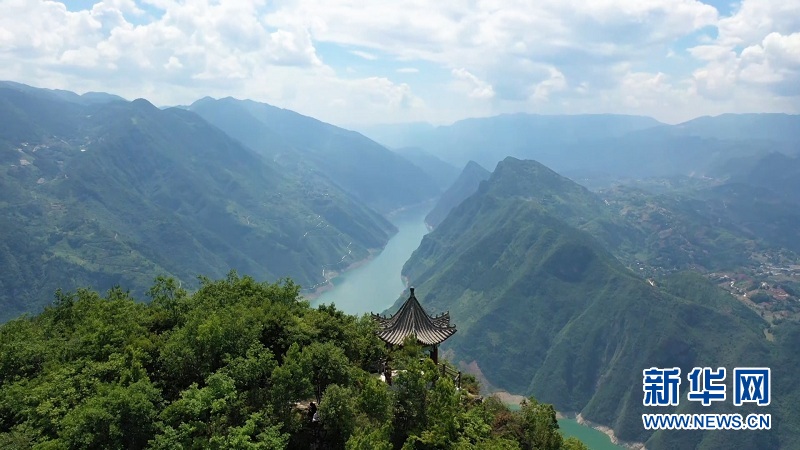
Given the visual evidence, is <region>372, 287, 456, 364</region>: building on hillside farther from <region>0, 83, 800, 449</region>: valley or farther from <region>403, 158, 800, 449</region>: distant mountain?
<region>403, 158, 800, 449</region>: distant mountain

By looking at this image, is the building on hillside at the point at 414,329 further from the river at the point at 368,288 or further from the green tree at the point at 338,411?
the river at the point at 368,288

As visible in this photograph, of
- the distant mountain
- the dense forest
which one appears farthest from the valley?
the dense forest

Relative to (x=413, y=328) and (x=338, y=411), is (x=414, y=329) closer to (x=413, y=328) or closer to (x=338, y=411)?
(x=413, y=328)

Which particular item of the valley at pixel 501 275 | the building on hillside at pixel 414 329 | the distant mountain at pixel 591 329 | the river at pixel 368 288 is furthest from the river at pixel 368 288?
the building on hillside at pixel 414 329

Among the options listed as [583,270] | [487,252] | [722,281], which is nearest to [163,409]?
[583,270]

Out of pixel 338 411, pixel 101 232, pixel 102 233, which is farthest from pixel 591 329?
pixel 101 232

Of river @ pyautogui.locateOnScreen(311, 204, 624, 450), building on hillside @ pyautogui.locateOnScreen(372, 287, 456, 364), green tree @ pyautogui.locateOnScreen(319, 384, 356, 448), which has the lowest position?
green tree @ pyautogui.locateOnScreen(319, 384, 356, 448)
